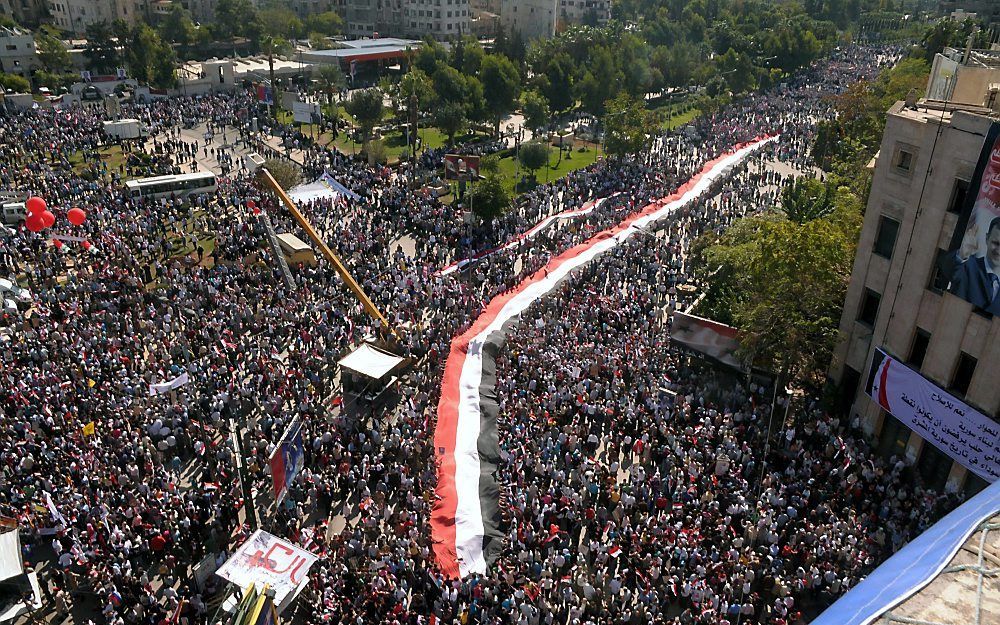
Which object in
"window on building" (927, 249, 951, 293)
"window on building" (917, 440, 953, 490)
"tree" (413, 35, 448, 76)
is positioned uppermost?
"window on building" (927, 249, 951, 293)

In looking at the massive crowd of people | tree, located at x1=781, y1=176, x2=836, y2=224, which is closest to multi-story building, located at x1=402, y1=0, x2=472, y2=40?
the massive crowd of people

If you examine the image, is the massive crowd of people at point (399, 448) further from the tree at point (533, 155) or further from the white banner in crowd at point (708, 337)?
the tree at point (533, 155)

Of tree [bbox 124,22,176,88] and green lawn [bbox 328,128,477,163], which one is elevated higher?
tree [bbox 124,22,176,88]

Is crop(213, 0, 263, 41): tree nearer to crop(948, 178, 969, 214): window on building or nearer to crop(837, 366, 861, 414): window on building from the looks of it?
crop(837, 366, 861, 414): window on building

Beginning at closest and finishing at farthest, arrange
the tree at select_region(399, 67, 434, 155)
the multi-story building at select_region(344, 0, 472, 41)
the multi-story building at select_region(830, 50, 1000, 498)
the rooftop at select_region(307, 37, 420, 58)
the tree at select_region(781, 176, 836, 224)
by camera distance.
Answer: the multi-story building at select_region(830, 50, 1000, 498)
the tree at select_region(781, 176, 836, 224)
the tree at select_region(399, 67, 434, 155)
the rooftop at select_region(307, 37, 420, 58)
the multi-story building at select_region(344, 0, 472, 41)

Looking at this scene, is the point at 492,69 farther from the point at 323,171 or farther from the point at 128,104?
the point at 128,104

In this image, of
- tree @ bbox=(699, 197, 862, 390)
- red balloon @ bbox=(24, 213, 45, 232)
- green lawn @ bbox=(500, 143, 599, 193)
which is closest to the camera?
tree @ bbox=(699, 197, 862, 390)
